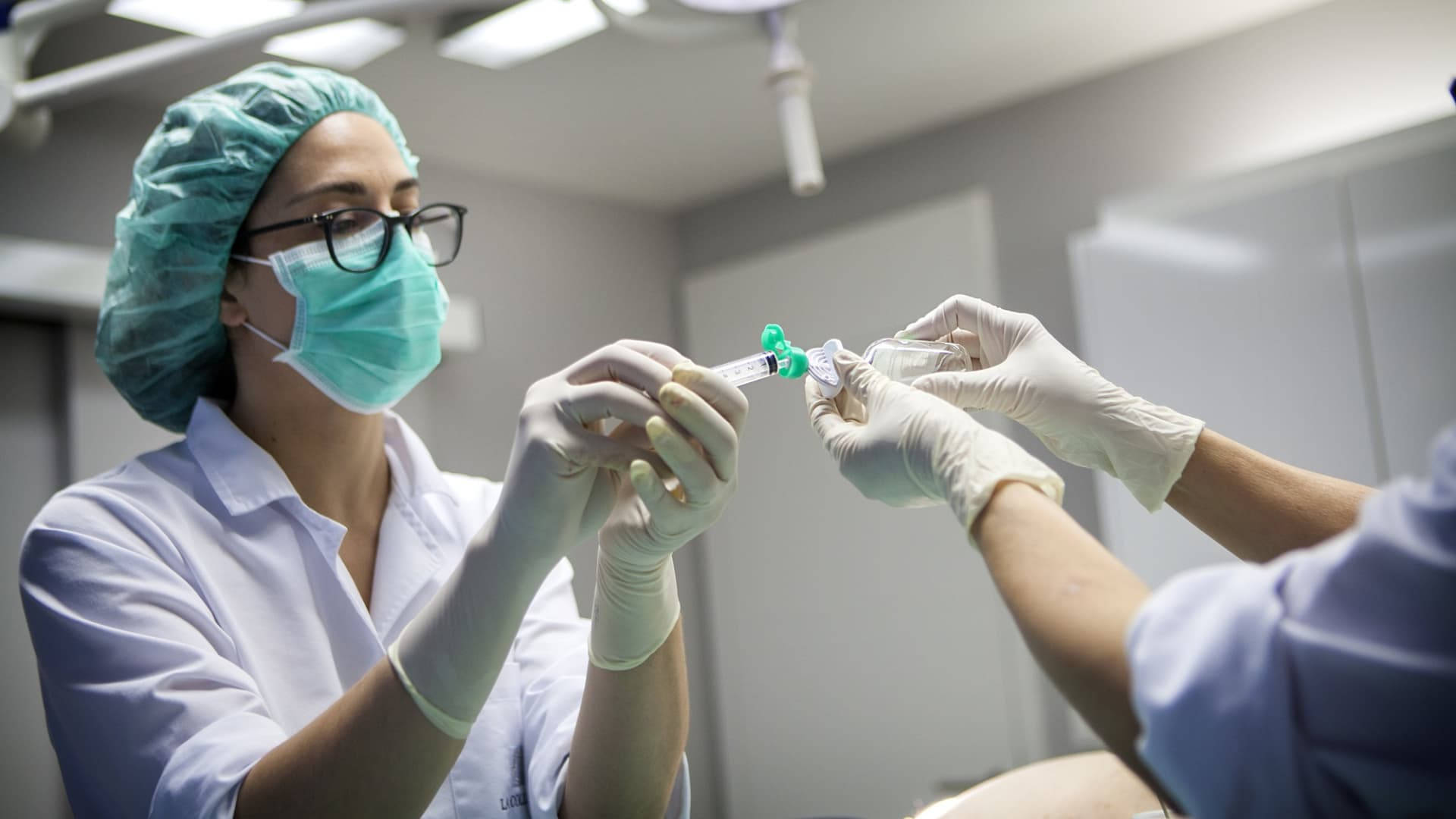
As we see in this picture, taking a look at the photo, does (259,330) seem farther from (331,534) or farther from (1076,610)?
(1076,610)

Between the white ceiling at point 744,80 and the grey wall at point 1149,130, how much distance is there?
0.06 meters

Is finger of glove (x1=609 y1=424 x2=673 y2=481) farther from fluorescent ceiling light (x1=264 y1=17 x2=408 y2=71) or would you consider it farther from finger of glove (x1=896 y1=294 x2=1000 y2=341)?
fluorescent ceiling light (x1=264 y1=17 x2=408 y2=71)

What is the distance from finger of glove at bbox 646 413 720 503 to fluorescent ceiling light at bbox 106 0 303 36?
1570 millimetres

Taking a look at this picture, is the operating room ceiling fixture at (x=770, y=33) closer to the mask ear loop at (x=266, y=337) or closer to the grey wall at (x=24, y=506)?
the mask ear loop at (x=266, y=337)

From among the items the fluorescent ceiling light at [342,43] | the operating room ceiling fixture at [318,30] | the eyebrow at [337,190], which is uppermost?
the fluorescent ceiling light at [342,43]

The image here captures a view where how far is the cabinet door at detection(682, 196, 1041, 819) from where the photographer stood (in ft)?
9.89

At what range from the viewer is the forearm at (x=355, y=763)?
87cm

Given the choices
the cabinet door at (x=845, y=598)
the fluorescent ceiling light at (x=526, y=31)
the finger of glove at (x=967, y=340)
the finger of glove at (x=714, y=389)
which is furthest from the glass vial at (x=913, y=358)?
the cabinet door at (x=845, y=598)

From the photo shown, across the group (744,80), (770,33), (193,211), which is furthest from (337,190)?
(744,80)

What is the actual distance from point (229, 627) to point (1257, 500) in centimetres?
100

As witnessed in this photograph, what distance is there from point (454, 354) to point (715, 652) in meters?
1.35

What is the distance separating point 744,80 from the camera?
9.11 feet

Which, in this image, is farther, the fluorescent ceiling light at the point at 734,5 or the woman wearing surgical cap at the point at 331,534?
the fluorescent ceiling light at the point at 734,5

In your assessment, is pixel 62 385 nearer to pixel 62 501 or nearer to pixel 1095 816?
pixel 62 501
